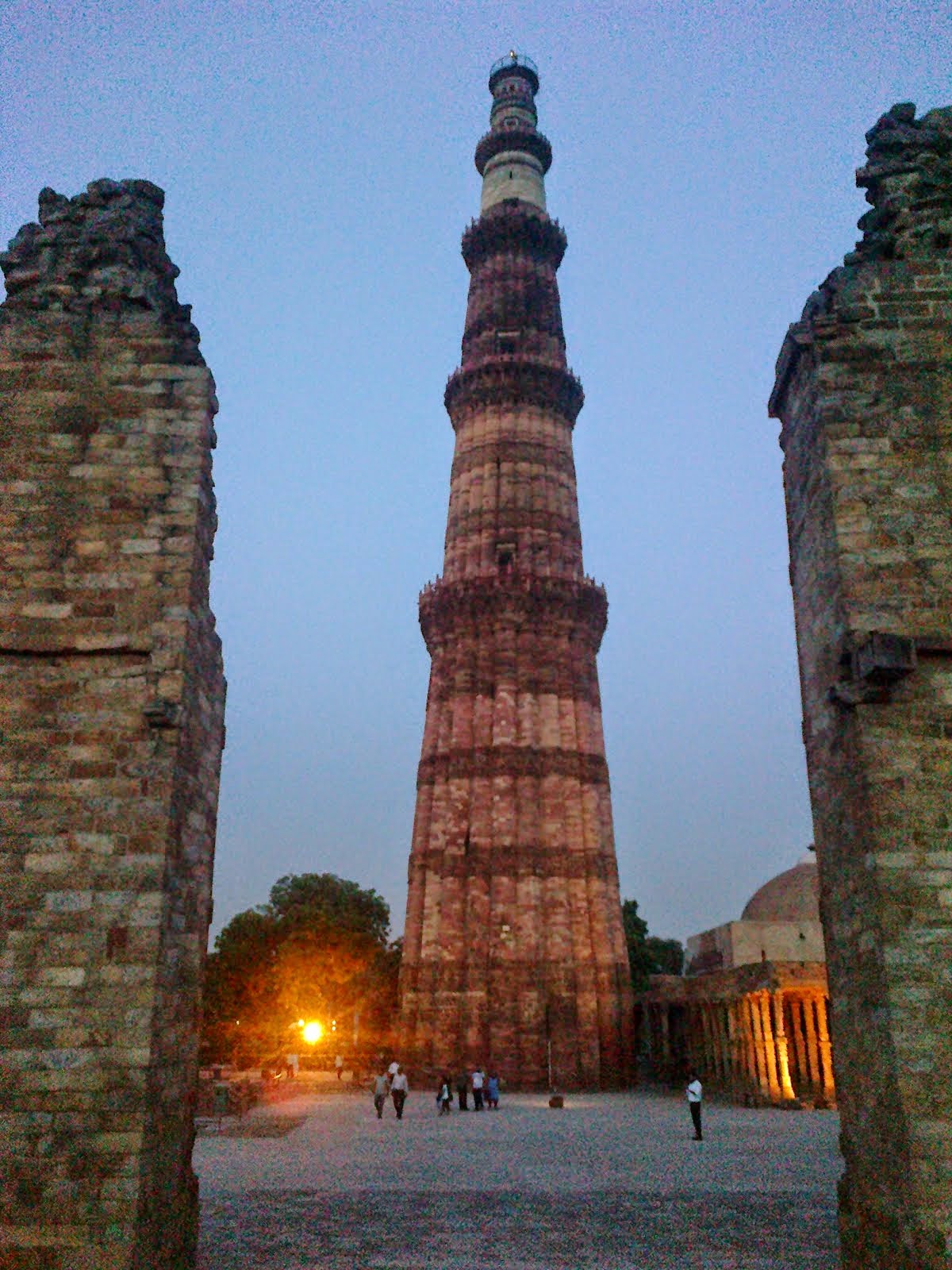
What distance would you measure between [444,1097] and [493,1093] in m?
2.18

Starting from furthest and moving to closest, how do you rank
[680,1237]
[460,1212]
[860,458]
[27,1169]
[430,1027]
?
[430,1027], [460,1212], [680,1237], [860,458], [27,1169]

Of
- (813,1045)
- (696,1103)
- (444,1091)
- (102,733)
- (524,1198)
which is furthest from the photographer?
(813,1045)

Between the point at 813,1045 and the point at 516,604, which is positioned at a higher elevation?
the point at 516,604

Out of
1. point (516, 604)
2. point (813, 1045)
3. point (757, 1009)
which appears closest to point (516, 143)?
point (516, 604)

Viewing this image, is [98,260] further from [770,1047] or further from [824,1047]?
[824,1047]

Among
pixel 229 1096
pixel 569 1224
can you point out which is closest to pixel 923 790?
pixel 569 1224

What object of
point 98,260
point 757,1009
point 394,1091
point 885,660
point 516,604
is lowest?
point 394,1091

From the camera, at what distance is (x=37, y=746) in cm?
854

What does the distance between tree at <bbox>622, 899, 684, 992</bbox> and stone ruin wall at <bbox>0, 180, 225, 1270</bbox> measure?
3433 cm

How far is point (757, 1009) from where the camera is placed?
2458 centimetres

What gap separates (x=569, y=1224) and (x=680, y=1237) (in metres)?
1.21

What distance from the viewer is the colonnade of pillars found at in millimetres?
23750

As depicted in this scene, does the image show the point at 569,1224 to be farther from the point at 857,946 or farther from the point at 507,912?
the point at 507,912

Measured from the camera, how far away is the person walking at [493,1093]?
24031mm
